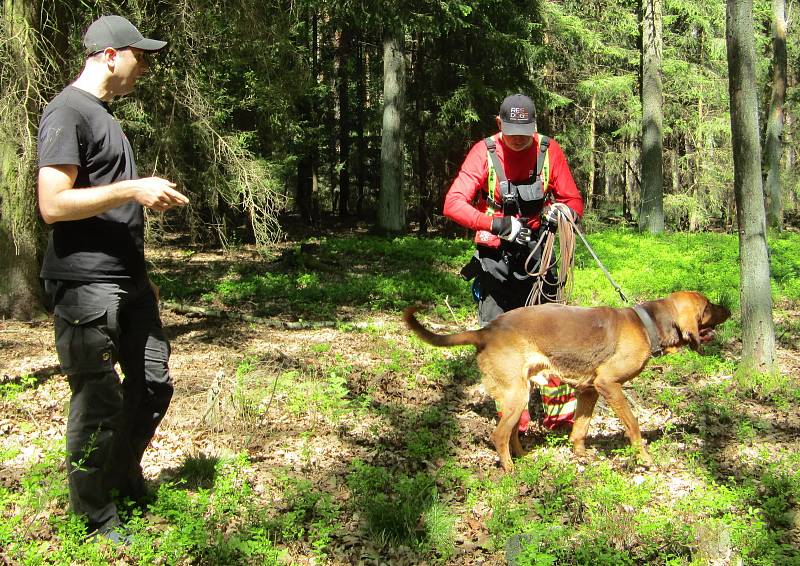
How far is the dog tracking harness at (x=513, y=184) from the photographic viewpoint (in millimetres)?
5125

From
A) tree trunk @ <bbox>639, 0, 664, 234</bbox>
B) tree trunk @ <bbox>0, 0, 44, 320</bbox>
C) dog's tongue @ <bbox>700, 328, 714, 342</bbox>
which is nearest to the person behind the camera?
dog's tongue @ <bbox>700, 328, 714, 342</bbox>

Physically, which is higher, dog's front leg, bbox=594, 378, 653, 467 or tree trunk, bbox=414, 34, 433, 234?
tree trunk, bbox=414, 34, 433, 234

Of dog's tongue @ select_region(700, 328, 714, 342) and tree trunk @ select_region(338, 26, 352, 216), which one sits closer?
dog's tongue @ select_region(700, 328, 714, 342)

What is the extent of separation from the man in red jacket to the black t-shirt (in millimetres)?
2395

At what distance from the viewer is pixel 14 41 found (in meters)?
6.98

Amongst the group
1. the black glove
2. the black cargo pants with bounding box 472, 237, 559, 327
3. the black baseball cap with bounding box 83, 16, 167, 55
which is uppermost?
the black baseball cap with bounding box 83, 16, 167, 55

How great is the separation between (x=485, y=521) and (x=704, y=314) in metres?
2.51

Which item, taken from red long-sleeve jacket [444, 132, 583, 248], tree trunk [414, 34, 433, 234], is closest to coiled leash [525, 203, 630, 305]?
red long-sleeve jacket [444, 132, 583, 248]

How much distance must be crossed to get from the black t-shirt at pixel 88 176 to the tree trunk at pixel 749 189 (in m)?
5.30

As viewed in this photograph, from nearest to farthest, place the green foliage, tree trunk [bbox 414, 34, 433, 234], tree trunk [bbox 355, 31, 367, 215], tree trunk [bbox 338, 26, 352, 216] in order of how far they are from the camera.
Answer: the green foliage → tree trunk [bbox 414, 34, 433, 234] → tree trunk [bbox 338, 26, 352, 216] → tree trunk [bbox 355, 31, 367, 215]

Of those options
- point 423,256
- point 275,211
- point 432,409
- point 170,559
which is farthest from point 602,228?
point 170,559

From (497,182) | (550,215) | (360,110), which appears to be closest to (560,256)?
(550,215)

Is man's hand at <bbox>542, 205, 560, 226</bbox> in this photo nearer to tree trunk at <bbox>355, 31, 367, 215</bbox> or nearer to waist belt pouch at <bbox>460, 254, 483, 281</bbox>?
waist belt pouch at <bbox>460, 254, 483, 281</bbox>

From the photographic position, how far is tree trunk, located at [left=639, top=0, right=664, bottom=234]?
61.1 feet
